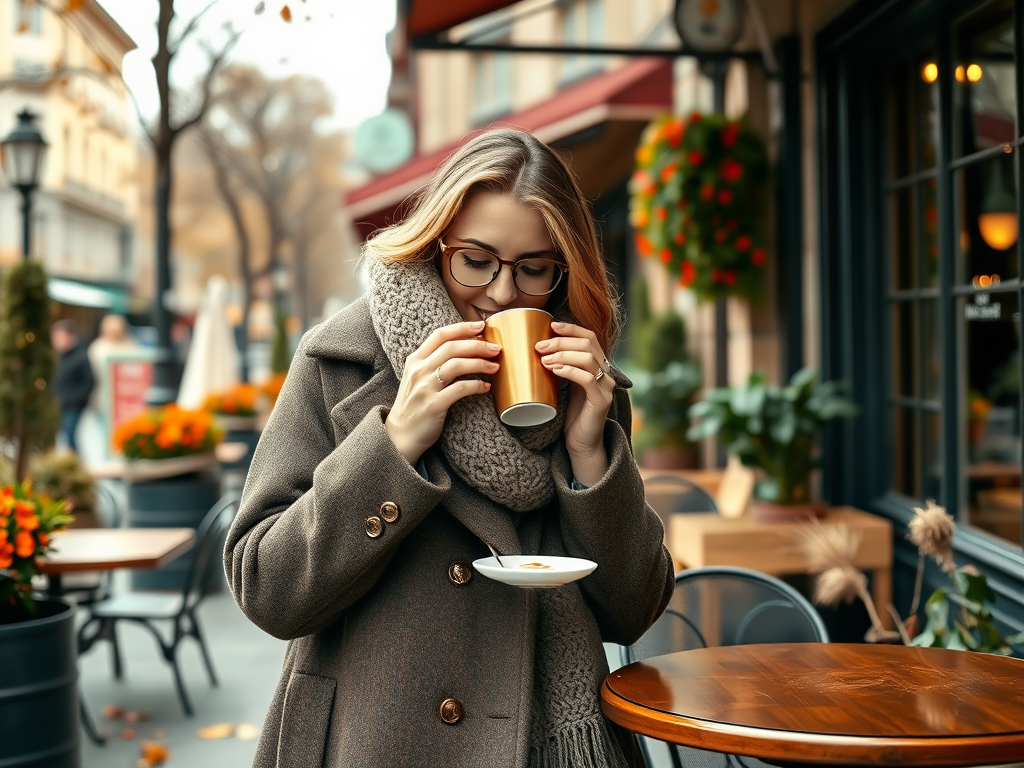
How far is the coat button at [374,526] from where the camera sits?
162 cm

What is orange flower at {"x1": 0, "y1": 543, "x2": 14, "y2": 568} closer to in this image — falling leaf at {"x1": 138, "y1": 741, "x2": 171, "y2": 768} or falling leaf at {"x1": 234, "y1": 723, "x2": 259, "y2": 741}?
falling leaf at {"x1": 138, "y1": 741, "x2": 171, "y2": 768}

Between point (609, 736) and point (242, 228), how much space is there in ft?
73.9

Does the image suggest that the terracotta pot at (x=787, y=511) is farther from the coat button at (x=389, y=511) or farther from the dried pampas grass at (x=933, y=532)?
the coat button at (x=389, y=511)

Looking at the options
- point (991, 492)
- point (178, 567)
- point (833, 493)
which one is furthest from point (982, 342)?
point (178, 567)

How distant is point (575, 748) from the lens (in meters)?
A: 1.75

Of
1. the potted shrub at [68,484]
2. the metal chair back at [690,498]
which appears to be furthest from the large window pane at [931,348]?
the potted shrub at [68,484]

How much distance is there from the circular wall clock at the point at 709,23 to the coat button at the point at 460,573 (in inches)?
192

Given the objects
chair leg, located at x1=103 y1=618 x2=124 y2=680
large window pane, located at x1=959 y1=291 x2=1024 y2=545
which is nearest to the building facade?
chair leg, located at x1=103 y1=618 x2=124 y2=680

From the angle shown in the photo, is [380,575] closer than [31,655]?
Yes

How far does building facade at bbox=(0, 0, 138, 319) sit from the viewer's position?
31.6 meters

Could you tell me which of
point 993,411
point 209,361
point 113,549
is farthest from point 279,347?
point 993,411

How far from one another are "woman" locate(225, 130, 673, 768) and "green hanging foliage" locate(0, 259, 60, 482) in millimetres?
5655

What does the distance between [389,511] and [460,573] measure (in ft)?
0.62

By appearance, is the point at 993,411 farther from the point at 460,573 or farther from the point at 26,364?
the point at 26,364
